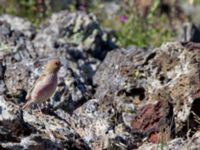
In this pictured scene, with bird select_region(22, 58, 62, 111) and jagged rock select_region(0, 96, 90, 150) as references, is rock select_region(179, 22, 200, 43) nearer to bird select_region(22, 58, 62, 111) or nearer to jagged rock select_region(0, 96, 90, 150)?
bird select_region(22, 58, 62, 111)

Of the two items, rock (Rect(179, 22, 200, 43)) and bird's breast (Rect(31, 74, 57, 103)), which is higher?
rock (Rect(179, 22, 200, 43))

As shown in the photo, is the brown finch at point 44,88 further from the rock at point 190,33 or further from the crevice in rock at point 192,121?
the rock at point 190,33

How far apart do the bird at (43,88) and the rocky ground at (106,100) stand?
0.13m

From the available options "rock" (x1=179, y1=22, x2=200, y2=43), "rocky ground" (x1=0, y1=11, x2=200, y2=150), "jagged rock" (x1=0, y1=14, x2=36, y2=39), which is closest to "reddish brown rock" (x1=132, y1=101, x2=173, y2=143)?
"rocky ground" (x1=0, y1=11, x2=200, y2=150)

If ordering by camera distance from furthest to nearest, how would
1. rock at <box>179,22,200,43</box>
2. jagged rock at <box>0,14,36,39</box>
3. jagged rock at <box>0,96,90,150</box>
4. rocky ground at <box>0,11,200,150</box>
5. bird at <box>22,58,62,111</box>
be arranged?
rock at <box>179,22,200,43</box>, jagged rock at <box>0,14,36,39</box>, bird at <box>22,58,62,111</box>, rocky ground at <box>0,11,200,150</box>, jagged rock at <box>0,96,90,150</box>

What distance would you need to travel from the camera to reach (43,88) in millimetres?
8492

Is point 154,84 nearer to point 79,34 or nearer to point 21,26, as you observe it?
point 79,34

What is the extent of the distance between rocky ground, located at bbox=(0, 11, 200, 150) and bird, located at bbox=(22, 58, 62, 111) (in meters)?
0.13

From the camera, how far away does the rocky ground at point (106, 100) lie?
729cm

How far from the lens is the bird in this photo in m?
8.51

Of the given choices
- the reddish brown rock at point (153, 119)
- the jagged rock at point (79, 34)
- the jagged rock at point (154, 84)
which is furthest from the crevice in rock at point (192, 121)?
the jagged rock at point (79, 34)

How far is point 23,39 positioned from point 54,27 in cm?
203

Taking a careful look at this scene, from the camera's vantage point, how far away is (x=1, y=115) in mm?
7070

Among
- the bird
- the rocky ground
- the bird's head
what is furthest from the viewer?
the bird's head
